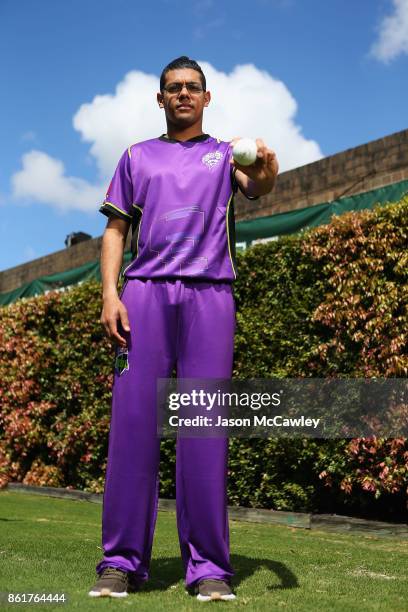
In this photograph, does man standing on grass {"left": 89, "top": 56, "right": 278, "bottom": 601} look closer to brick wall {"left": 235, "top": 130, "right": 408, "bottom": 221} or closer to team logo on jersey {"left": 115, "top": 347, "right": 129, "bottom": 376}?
team logo on jersey {"left": 115, "top": 347, "right": 129, "bottom": 376}

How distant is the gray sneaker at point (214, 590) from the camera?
9.77ft

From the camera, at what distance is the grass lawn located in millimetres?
2959

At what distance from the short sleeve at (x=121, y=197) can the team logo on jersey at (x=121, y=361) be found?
0.65m

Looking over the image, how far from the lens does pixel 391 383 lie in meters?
6.37

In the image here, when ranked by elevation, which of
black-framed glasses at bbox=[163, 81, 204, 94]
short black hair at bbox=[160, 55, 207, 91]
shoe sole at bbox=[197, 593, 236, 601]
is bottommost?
shoe sole at bbox=[197, 593, 236, 601]

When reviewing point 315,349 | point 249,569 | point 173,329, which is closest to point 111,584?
point 249,569

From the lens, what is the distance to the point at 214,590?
3008 millimetres

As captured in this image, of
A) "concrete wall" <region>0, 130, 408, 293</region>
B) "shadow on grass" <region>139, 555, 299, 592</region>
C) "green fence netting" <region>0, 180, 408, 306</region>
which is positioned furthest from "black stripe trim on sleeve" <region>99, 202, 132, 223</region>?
"concrete wall" <region>0, 130, 408, 293</region>

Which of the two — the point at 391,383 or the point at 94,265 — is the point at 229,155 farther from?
the point at 94,265

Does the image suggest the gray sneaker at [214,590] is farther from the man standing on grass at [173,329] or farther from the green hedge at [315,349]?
the green hedge at [315,349]

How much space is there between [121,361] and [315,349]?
12.8 feet

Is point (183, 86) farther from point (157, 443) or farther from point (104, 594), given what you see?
point (104, 594)

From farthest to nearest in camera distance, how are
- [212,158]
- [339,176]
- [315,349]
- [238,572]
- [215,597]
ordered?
[339,176] < [315,349] < [238,572] < [212,158] < [215,597]

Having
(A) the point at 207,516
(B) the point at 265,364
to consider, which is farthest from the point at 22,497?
(A) the point at 207,516
